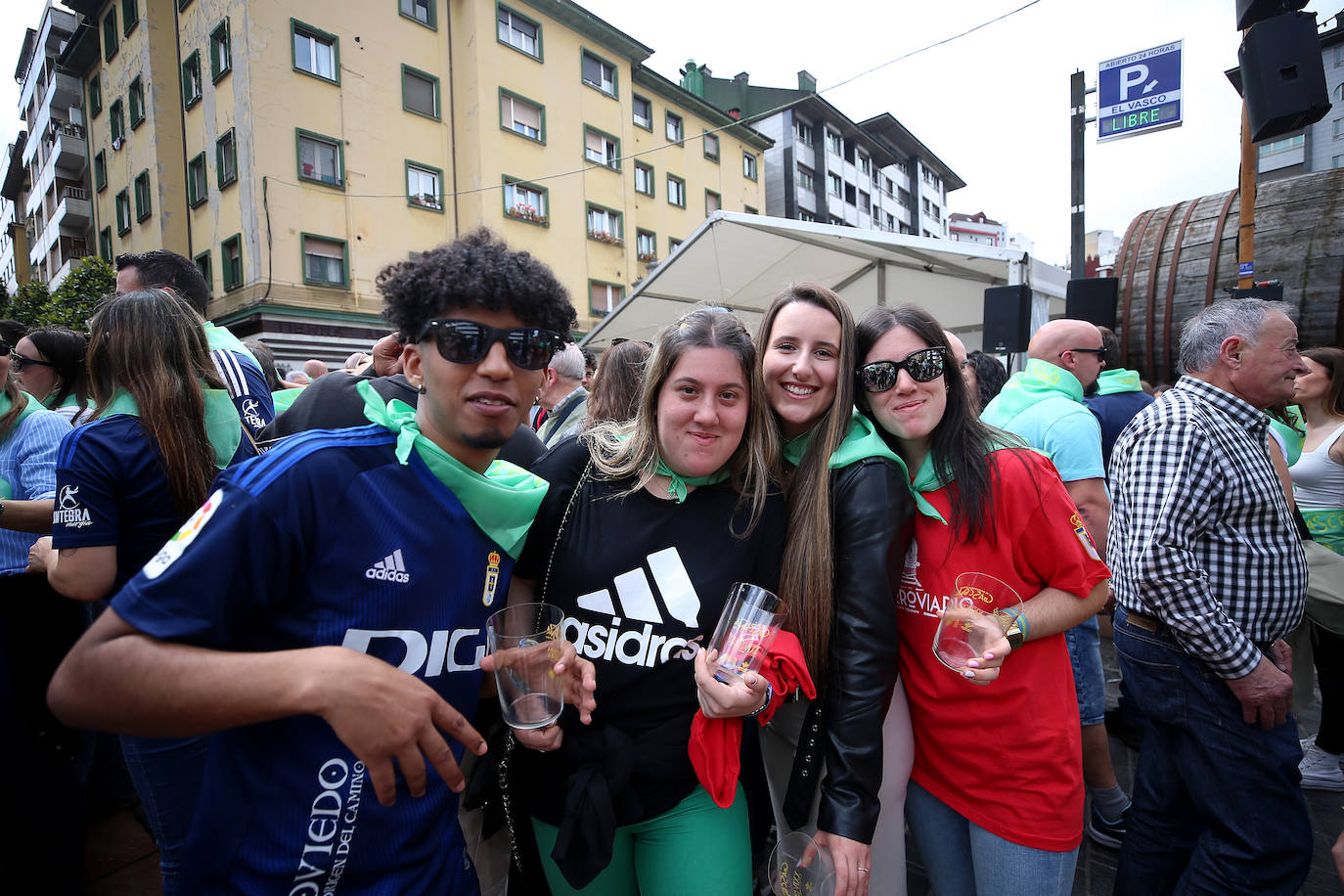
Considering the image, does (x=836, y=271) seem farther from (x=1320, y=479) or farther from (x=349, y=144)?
(x=349, y=144)

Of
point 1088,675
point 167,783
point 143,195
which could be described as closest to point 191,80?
point 143,195

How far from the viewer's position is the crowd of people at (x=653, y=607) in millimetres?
1204

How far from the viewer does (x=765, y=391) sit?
2008 mm

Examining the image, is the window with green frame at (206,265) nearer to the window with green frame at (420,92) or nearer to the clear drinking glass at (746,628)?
the window with green frame at (420,92)

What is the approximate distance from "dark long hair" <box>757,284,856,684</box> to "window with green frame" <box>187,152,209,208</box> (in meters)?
19.8

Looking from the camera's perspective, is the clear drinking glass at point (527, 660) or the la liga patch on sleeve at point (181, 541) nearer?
the la liga patch on sleeve at point (181, 541)

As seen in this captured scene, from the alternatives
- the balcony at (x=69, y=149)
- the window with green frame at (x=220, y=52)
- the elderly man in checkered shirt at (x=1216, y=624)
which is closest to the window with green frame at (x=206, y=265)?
the window with green frame at (x=220, y=52)

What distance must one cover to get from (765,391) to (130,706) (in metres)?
1.64

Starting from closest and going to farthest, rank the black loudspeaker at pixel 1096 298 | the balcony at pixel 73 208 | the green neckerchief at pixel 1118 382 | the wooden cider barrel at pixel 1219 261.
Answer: the green neckerchief at pixel 1118 382 < the wooden cider barrel at pixel 1219 261 < the black loudspeaker at pixel 1096 298 < the balcony at pixel 73 208

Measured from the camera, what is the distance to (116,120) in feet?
63.2

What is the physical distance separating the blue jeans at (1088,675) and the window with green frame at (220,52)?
784 inches

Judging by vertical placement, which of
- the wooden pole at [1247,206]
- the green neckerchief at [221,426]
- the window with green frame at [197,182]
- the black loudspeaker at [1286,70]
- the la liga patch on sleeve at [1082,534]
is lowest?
the la liga patch on sleeve at [1082,534]

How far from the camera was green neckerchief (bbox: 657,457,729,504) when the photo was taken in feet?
6.07

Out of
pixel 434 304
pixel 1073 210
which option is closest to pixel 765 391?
pixel 434 304
